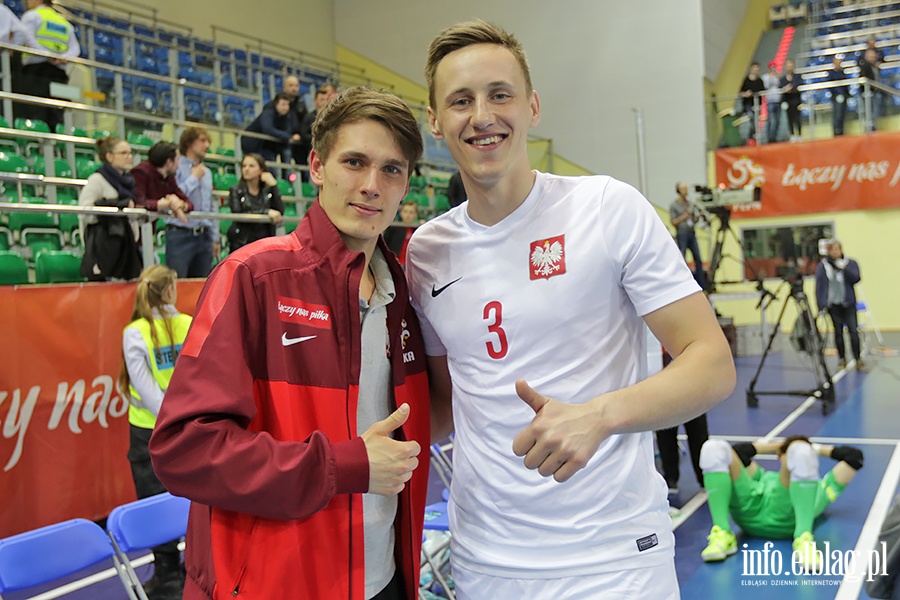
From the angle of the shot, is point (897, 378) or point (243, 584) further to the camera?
point (897, 378)

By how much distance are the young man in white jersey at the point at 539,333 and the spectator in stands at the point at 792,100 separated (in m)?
15.5

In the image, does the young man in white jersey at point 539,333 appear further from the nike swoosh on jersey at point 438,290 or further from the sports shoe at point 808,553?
the sports shoe at point 808,553

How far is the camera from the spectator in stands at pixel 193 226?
257 inches

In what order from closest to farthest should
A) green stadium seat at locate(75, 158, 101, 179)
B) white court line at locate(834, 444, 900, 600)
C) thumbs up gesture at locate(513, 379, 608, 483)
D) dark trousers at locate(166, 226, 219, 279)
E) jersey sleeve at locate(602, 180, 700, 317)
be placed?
1. thumbs up gesture at locate(513, 379, 608, 483)
2. jersey sleeve at locate(602, 180, 700, 317)
3. white court line at locate(834, 444, 900, 600)
4. dark trousers at locate(166, 226, 219, 279)
5. green stadium seat at locate(75, 158, 101, 179)

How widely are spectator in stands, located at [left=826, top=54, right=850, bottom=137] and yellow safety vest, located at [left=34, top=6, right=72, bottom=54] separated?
13595mm

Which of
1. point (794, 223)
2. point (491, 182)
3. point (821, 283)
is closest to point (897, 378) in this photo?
point (821, 283)

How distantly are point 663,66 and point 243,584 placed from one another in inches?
650

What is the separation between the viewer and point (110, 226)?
224 inches

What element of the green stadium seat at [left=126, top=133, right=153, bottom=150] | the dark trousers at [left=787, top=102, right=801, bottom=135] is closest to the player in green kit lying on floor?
the green stadium seat at [left=126, top=133, right=153, bottom=150]

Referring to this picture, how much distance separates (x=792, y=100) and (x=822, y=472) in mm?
11305

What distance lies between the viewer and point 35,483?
4.91 m

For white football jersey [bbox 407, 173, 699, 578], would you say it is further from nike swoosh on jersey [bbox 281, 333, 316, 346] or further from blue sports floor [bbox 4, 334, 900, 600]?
blue sports floor [bbox 4, 334, 900, 600]

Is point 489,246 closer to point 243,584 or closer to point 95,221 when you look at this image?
point 243,584

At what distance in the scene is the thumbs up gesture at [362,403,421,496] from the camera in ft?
4.82
